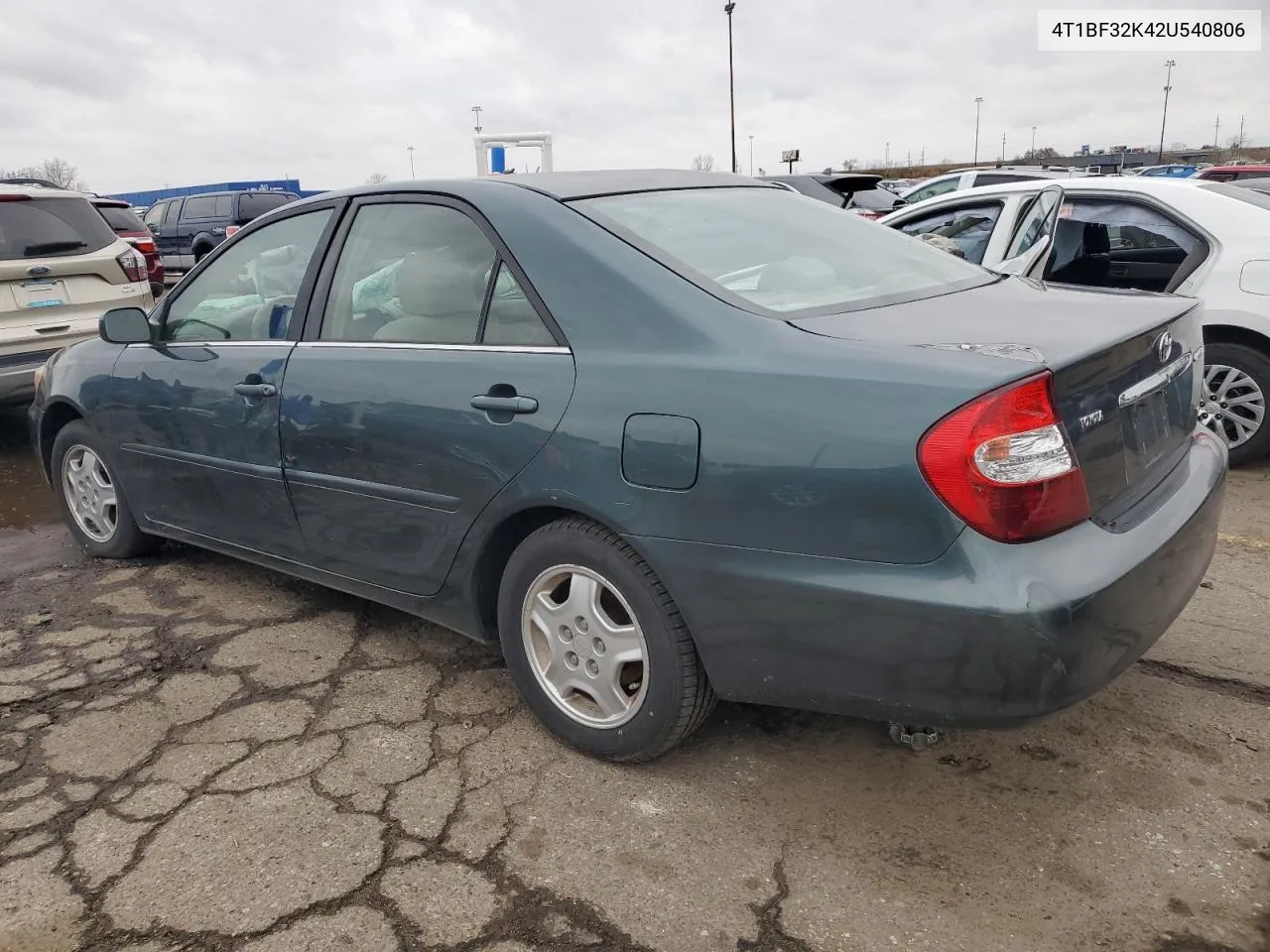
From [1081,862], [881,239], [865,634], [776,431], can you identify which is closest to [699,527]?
[776,431]

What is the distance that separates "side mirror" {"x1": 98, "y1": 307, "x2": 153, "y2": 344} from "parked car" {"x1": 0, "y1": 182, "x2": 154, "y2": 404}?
9.69 feet

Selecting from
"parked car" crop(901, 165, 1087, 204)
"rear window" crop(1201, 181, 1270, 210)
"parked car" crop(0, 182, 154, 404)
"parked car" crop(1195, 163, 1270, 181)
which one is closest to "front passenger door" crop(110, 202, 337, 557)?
"parked car" crop(0, 182, 154, 404)

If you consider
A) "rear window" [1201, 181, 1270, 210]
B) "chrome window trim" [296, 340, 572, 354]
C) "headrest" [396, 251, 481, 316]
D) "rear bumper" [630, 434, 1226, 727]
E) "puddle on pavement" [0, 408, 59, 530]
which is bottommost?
"puddle on pavement" [0, 408, 59, 530]

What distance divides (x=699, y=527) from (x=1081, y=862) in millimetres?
1129

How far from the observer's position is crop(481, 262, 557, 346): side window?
2592mm

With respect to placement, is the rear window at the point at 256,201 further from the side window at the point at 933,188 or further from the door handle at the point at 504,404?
the door handle at the point at 504,404

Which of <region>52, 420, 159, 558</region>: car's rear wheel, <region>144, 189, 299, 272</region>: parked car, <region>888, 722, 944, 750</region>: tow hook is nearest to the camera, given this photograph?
<region>888, 722, 944, 750</region>: tow hook

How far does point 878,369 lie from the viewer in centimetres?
204

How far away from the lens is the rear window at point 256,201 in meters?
18.7

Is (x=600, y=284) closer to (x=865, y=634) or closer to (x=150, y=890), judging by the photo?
(x=865, y=634)

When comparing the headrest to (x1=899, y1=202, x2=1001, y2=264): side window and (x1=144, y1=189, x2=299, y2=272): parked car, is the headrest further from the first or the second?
(x1=144, y1=189, x2=299, y2=272): parked car

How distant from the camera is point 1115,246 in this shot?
5.47m

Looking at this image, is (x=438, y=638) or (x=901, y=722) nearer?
(x=901, y=722)

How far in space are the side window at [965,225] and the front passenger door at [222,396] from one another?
11.7 feet
